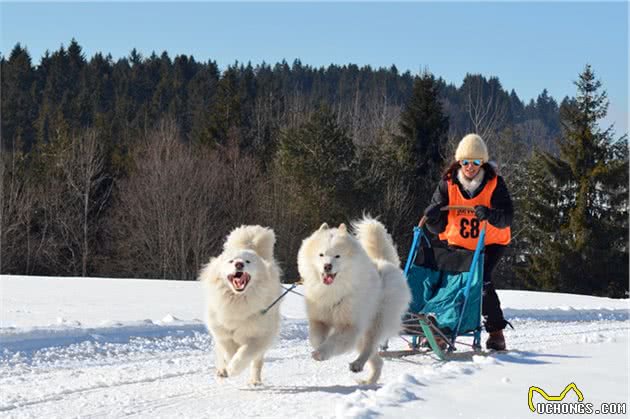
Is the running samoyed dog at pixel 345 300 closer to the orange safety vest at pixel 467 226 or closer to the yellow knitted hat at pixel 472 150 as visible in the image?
the orange safety vest at pixel 467 226

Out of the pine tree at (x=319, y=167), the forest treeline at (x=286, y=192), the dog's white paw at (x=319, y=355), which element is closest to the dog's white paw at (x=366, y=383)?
the dog's white paw at (x=319, y=355)

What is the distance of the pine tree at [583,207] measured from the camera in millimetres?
28562

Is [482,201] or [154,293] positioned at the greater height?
[482,201]

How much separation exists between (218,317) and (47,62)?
5729 centimetres

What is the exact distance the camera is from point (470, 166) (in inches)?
271

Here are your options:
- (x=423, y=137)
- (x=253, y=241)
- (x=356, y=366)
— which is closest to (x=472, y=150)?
(x=253, y=241)

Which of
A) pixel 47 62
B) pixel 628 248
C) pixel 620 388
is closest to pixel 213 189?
pixel 628 248

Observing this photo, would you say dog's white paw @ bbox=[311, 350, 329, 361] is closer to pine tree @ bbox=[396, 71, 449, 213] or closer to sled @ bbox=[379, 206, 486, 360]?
sled @ bbox=[379, 206, 486, 360]

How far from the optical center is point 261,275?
18.6 ft

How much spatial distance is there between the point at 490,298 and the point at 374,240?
1.47 metres

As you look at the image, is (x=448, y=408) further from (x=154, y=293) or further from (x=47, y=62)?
(x=47, y=62)

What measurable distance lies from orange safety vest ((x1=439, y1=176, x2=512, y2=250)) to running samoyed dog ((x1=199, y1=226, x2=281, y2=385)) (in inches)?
82.9

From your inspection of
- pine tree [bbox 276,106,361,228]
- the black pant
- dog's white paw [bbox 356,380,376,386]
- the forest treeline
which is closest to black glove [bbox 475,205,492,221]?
the black pant

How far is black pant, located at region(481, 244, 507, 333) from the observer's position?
6.98 m
